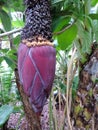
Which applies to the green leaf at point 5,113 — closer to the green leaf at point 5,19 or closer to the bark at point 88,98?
the bark at point 88,98

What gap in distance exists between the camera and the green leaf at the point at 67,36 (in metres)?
0.42

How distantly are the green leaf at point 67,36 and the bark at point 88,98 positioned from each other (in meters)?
0.23

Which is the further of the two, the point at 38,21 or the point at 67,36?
the point at 67,36

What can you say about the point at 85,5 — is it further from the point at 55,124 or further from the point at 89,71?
the point at 55,124

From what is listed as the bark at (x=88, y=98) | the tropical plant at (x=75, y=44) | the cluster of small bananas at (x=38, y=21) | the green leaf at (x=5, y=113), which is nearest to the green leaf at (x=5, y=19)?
the tropical plant at (x=75, y=44)

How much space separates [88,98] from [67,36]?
0.32 metres

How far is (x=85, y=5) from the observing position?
39cm

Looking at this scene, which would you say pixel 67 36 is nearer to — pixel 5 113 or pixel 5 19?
pixel 5 19

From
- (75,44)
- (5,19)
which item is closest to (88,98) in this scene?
(75,44)

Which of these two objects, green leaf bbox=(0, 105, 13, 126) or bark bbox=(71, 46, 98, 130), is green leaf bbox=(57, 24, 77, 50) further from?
green leaf bbox=(0, 105, 13, 126)

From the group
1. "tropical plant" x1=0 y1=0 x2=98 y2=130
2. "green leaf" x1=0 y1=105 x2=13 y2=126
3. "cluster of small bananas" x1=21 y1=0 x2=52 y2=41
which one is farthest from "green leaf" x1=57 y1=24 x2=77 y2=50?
"green leaf" x1=0 y1=105 x2=13 y2=126

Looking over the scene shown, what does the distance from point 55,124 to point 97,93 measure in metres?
0.21

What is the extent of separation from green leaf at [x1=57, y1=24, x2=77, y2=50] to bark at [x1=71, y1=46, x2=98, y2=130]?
0.76ft

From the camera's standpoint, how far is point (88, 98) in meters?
0.72
